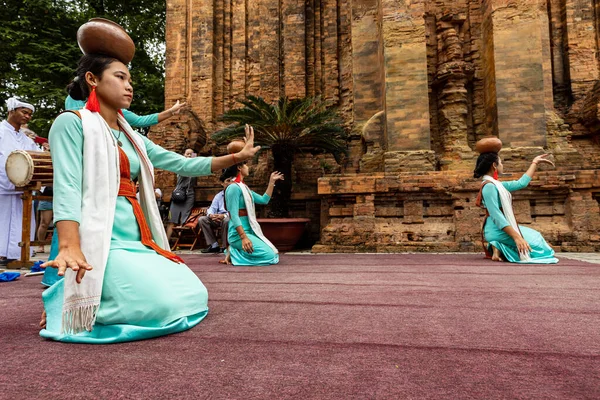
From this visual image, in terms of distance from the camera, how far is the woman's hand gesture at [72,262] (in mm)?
1572

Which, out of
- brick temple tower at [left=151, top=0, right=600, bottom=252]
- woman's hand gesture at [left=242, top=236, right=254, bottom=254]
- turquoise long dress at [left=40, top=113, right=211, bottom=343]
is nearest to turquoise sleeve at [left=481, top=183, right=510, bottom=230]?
brick temple tower at [left=151, top=0, right=600, bottom=252]

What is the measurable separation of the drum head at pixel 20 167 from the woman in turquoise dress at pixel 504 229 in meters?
5.75

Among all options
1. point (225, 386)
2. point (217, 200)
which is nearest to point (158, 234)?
point (225, 386)

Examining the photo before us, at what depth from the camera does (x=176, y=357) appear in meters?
1.52

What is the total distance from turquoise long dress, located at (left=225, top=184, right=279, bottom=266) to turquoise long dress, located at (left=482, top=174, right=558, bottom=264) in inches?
116

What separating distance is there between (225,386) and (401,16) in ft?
26.4

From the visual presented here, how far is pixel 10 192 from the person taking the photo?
17.1 ft

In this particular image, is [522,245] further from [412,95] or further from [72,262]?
[72,262]

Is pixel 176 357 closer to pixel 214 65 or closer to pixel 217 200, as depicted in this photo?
pixel 217 200

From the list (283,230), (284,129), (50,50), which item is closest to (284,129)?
(284,129)

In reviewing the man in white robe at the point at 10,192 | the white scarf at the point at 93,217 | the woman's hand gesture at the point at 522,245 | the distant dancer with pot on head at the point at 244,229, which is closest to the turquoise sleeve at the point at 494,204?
the woman's hand gesture at the point at 522,245

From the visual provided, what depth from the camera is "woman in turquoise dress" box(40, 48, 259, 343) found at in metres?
1.72

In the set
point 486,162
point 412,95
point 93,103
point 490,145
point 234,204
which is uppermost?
point 412,95

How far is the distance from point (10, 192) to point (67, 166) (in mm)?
4521
